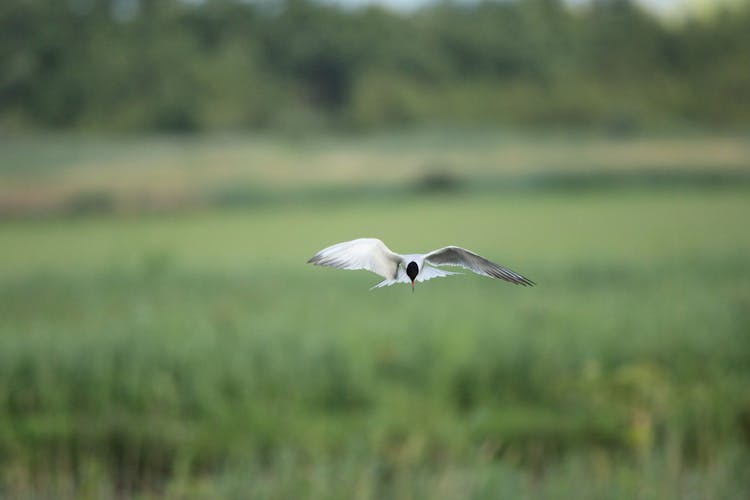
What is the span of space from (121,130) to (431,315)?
3756mm

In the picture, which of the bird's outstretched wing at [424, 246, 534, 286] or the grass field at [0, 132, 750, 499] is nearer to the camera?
the bird's outstretched wing at [424, 246, 534, 286]

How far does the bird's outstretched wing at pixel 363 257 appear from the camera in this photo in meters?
0.25

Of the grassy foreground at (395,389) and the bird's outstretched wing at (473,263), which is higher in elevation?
the bird's outstretched wing at (473,263)

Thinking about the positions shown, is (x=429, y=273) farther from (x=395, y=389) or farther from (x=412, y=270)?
(x=395, y=389)

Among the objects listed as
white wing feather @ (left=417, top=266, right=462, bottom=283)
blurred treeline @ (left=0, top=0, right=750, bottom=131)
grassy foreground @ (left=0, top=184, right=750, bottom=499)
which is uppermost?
blurred treeline @ (left=0, top=0, right=750, bottom=131)

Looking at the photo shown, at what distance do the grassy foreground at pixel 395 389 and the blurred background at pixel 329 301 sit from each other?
2cm

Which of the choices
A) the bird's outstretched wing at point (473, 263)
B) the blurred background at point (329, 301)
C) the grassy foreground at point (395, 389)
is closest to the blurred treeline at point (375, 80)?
the blurred background at point (329, 301)

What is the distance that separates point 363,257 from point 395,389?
12.9 feet

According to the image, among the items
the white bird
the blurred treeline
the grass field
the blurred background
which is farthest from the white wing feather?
the grass field

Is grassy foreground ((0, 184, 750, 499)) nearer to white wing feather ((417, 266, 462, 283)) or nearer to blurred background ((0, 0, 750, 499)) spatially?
blurred background ((0, 0, 750, 499))

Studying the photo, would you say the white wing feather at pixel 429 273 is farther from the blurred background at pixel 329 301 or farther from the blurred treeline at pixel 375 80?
the blurred treeline at pixel 375 80

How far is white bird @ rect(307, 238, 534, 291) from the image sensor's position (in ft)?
0.82

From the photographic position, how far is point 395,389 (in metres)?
4.12

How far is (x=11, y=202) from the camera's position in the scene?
7148 millimetres
